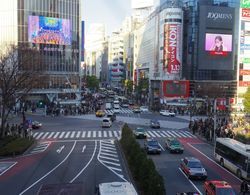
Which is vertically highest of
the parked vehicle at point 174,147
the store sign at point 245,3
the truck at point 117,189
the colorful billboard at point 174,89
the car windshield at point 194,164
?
the store sign at point 245,3

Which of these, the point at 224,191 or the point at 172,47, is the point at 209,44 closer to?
the point at 172,47

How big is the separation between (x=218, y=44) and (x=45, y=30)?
3801cm

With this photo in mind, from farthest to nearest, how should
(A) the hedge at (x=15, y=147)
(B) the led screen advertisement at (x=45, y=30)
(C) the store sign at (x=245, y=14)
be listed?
(C) the store sign at (x=245, y=14)
(B) the led screen advertisement at (x=45, y=30)
(A) the hedge at (x=15, y=147)

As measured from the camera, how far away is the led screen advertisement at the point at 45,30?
86625mm

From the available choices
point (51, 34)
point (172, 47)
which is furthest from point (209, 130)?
point (51, 34)

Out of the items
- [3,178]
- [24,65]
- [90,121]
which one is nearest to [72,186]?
[3,178]

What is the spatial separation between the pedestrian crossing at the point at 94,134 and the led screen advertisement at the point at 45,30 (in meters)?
41.7

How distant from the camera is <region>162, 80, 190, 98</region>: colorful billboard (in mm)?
92438

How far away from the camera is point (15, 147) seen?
34844mm

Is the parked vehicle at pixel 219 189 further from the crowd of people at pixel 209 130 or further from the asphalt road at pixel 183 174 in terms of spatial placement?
the crowd of people at pixel 209 130

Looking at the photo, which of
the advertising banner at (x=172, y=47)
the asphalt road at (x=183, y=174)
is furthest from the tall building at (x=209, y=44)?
the asphalt road at (x=183, y=174)

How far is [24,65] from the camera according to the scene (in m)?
46.6

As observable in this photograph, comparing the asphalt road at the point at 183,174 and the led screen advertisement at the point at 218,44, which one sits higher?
the led screen advertisement at the point at 218,44

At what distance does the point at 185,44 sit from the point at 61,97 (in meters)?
30.4
